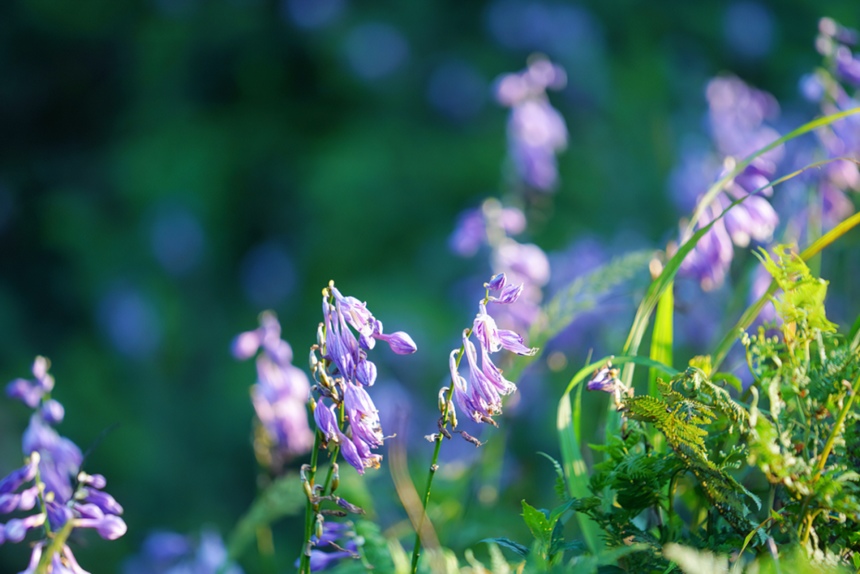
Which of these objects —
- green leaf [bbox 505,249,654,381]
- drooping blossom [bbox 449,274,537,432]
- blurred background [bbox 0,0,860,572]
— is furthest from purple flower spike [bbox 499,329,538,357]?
blurred background [bbox 0,0,860,572]

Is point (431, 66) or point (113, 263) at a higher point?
point (431, 66)

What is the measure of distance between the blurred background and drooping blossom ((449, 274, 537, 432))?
9.72 ft

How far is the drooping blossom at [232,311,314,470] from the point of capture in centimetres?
170

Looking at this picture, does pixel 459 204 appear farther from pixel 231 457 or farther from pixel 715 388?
pixel 715 388

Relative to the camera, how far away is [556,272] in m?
2.79

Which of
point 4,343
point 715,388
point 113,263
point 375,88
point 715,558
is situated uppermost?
point 375,88

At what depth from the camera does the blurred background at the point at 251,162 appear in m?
4.14

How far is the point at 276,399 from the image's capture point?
1762mm

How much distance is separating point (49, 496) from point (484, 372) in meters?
0.62

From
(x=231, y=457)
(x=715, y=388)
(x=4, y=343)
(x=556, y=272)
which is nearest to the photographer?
(x=715, y=388)

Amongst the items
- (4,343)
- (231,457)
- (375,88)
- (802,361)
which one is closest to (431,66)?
(375,88)

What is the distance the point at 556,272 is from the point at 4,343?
10.2 feet

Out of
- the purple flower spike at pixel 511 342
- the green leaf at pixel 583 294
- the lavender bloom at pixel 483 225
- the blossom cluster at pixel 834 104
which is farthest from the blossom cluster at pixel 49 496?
the blossom cluster at pixel 834 104

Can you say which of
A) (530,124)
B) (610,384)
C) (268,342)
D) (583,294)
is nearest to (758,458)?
(610,384)
